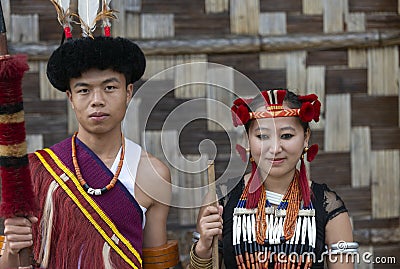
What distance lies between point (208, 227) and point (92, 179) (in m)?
0.49

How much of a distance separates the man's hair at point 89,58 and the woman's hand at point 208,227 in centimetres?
63

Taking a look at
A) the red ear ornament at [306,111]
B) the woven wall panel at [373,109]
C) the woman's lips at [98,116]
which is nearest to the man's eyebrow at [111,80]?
the woman's lips at [98,116]

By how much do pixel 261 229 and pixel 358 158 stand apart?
1.15 m

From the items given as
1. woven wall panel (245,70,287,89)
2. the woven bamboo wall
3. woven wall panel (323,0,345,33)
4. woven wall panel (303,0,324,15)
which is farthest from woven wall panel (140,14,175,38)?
woven wall panel (323,0,345,33)

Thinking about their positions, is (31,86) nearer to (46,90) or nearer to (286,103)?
(46,90)

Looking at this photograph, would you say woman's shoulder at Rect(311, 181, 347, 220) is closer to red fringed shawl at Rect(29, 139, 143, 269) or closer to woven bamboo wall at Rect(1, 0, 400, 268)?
red fringed shawl at Rect(29, 139, 143, 269)

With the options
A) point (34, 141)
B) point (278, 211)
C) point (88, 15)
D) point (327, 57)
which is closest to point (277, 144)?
point (278, 211)

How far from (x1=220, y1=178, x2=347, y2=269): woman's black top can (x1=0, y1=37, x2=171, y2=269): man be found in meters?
0.33

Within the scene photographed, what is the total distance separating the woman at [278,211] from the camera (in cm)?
292

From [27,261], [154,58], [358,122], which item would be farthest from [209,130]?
[27,261]

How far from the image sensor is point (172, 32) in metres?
3.83

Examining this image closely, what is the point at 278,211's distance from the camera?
297 cm

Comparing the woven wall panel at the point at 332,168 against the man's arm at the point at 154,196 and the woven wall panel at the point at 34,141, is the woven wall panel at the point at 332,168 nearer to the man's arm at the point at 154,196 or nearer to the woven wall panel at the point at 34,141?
the man's arm at the point at 154,196

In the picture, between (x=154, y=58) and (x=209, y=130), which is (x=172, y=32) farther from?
(x=209, y=130)
